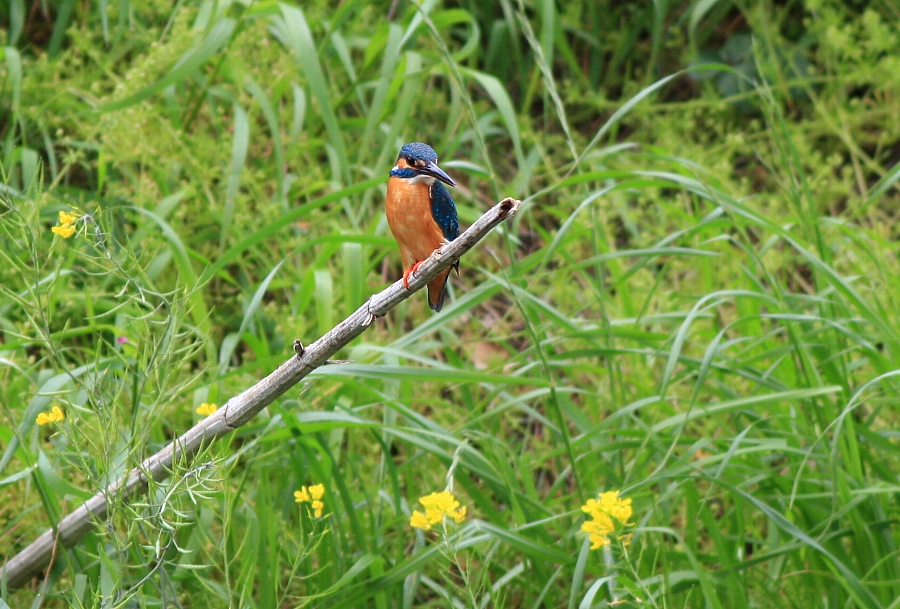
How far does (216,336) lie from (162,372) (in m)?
1.26

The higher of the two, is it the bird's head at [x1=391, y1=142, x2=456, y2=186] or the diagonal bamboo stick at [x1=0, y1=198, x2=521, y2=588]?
the bird's head at [x1=391, y1=142, x2=456, y2=186]

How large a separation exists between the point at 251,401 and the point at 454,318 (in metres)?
1.10

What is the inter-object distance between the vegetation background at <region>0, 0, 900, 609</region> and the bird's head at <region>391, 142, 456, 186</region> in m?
0.23

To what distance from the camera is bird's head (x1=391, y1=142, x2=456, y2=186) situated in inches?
86.5

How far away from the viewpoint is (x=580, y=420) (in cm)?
294

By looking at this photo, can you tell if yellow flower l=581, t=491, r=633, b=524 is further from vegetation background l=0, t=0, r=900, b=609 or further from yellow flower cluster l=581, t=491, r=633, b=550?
vegetation background l=0, t=0, r=900, b=609

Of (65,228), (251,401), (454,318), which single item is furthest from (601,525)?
(65,228)

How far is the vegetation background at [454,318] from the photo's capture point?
7.73 ft

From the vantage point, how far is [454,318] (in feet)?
9.96

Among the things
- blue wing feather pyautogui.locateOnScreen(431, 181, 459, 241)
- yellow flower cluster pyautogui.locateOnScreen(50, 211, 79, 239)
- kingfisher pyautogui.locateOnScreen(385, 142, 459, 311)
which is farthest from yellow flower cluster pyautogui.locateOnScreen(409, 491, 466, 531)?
yellow flower cluster pyautogui.locateOnScreen(50, 211, 79, 239)

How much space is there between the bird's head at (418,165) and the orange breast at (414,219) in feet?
0.06

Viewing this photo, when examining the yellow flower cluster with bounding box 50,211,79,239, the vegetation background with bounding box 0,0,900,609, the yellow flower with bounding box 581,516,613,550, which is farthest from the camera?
the vegetation background with bounding box 0,0,900,609

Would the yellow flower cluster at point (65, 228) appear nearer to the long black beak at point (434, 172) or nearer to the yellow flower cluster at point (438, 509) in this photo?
the long black beak at point (434, 172)

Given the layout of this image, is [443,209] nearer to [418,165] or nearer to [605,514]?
[418,165]
